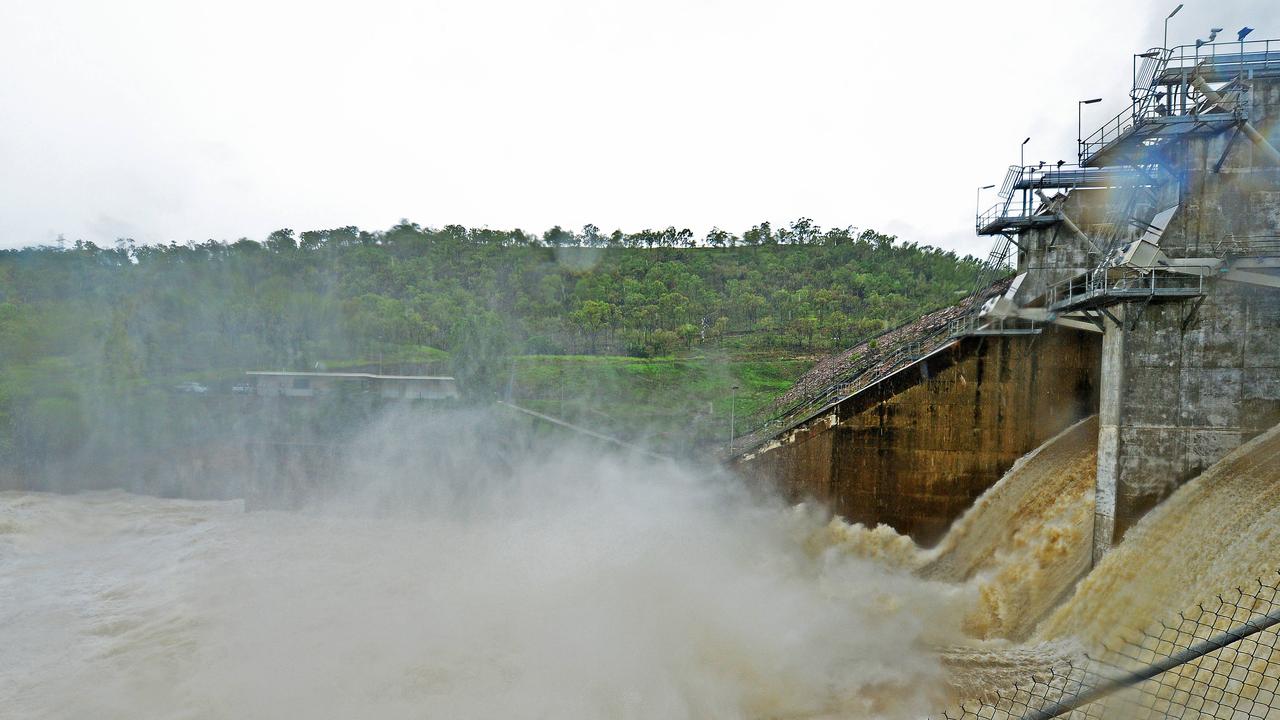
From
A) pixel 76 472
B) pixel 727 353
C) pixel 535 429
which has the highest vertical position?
pixel 727 353

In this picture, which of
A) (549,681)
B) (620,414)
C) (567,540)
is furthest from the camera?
(620,414)

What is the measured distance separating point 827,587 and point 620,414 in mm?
17202

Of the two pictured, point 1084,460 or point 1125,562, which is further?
point 1084,460

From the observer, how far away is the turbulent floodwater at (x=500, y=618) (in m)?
11.9

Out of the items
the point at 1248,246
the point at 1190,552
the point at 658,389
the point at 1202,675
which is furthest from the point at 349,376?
the point at 1248,246

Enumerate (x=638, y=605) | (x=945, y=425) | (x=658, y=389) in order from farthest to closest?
(x=658, y=389)
(x=945, y=425)
(x=638, y=605)

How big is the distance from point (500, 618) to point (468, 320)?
21947 millimetres

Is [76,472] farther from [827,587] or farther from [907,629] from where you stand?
[907,629]

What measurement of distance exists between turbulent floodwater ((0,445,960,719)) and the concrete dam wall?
156cm

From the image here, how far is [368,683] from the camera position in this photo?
40.6 feet

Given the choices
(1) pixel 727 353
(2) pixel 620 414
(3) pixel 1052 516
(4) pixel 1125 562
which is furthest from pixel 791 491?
(1) pixel 727 353

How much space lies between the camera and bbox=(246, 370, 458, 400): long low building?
107ft

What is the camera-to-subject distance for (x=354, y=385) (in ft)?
113

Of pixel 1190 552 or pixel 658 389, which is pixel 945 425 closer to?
pixel 1190 552
